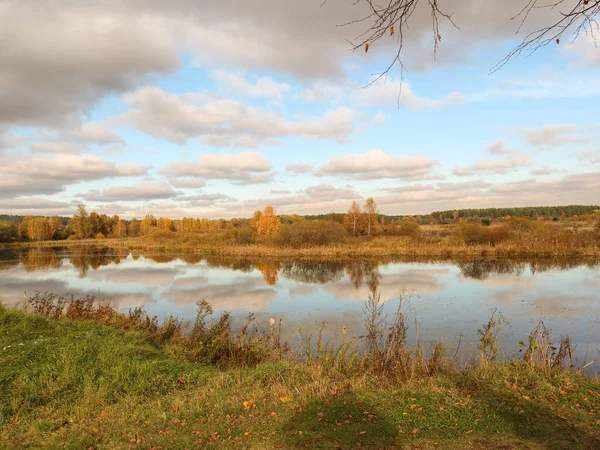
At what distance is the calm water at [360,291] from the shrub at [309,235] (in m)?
7.64

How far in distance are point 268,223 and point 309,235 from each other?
1632 cm

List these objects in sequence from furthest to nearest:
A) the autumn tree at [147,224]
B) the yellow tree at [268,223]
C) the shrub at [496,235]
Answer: the autumn tree at [147,224]
the yellow tree at [268,223]
the shrub at [496,235]

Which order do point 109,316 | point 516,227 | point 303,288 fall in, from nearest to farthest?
point 109,316
point 303,288
point 516,227

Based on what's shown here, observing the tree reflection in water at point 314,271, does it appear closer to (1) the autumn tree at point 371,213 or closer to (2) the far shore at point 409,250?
(2) the far shore at point 409,250

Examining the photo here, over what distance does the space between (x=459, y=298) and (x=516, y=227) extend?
91.1ft

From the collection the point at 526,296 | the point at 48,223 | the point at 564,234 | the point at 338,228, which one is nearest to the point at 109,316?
the point at 526,296

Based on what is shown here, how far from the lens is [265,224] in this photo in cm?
5291

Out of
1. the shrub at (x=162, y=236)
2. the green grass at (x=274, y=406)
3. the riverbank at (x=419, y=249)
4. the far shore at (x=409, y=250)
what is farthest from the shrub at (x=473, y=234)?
the shrub at (x=162, y=236)

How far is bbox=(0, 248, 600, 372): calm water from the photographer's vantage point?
10.8 meters

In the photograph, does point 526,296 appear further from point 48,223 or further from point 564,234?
point 48,223

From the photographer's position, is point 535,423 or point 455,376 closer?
point 535,423

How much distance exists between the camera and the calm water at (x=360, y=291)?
1078 centimetres

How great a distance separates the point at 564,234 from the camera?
32.5 metres

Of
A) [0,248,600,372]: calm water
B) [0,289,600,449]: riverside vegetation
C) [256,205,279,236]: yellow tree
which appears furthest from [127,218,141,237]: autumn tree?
[0,289,600,449]: riverside vegetation
